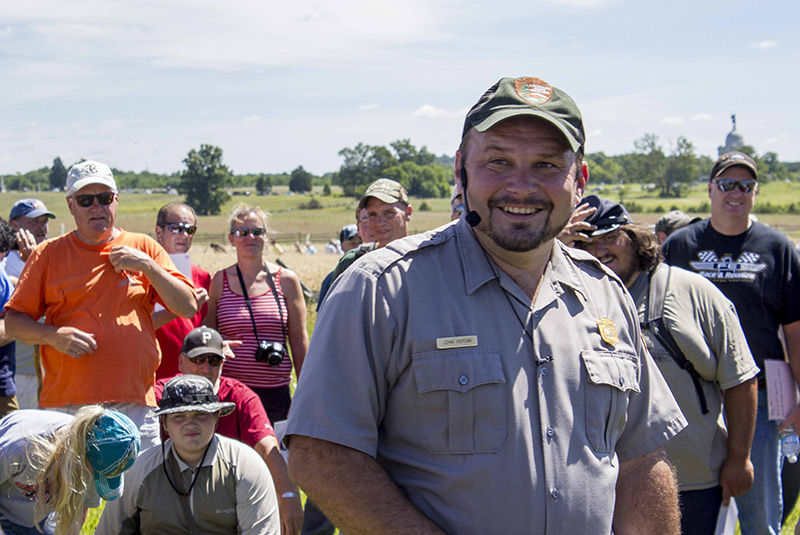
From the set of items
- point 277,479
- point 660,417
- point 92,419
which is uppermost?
point 660,417

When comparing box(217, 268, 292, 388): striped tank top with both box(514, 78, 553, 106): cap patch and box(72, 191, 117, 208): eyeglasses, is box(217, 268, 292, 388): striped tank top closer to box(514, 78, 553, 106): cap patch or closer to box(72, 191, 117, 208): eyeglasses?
box(72, 191, 117, 208): eyeglasses

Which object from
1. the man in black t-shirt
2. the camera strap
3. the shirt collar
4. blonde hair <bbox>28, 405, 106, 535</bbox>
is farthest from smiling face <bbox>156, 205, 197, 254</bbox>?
the shirt collar

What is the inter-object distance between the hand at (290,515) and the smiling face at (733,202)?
3.13 metres

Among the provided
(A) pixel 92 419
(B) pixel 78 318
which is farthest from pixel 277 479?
(A) pixel 92 419

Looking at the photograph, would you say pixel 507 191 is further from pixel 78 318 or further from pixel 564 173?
pixel 78 318

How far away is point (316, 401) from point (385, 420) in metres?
0.20

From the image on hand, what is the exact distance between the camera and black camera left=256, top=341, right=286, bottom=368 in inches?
200

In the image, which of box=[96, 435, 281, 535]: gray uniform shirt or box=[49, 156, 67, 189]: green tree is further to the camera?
box=[49, 156, 67, 189]: green tree

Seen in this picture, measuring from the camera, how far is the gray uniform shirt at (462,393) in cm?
177

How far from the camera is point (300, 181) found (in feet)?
411

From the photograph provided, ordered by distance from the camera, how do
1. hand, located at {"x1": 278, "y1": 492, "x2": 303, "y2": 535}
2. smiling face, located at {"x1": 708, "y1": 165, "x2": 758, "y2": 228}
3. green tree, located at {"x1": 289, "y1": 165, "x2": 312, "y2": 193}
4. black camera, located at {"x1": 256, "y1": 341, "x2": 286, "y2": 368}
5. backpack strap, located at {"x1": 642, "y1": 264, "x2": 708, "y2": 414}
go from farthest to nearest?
green tree, located at {"x1": 289, "y1": 165, "x2": 312, "y2": 193}
black camera, located at {"x1": 256, "y1": 341, "x2": 286, "y2": 368}
smiling face, located at {"x1": 708, "y1": 165, "x2": 758, "y2": 228}
hand, located at {"x1": 278, "y1": 492, "x2": 303, "y2": 535}
backpack strap, located at {"x1": 642, "y1": 264, "x2": 708, "y2": 414}

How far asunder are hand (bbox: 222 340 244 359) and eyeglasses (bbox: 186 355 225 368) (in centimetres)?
13

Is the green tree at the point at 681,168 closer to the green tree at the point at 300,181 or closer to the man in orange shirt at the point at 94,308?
the green tree at the point at 300,181

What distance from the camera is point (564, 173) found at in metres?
2.06
